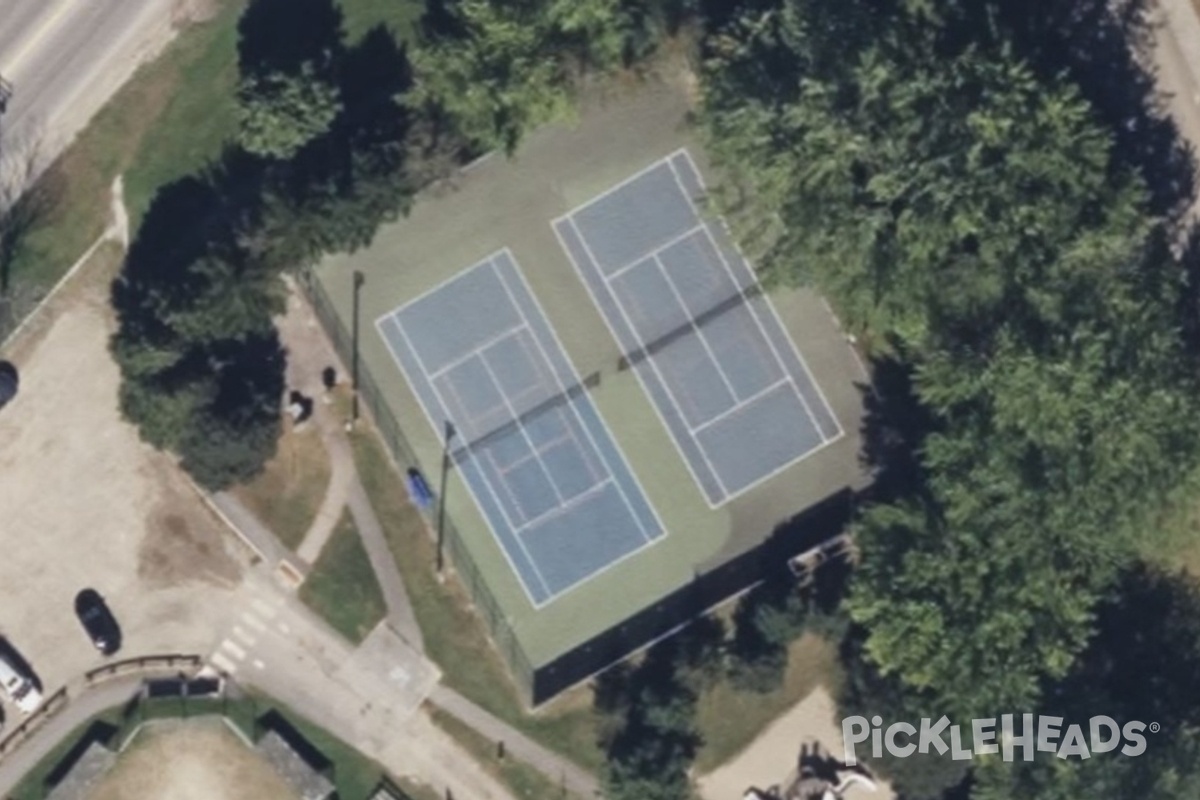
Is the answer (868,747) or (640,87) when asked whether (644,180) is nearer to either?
(640,87)

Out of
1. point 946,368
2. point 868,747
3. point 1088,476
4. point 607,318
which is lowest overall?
point 868,747

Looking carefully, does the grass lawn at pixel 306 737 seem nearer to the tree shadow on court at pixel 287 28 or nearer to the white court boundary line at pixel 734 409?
the white court boundary line at pixel 734 409

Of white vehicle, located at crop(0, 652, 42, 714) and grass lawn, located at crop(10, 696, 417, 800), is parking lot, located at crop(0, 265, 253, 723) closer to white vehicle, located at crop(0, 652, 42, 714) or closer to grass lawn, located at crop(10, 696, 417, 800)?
white vehicle, located at crop(0, 652, 42, 714)

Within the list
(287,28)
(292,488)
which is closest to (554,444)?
(292,488)

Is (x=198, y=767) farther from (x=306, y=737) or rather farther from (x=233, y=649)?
(x=233, y=649)

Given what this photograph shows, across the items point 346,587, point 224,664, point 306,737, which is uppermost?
point 346,587

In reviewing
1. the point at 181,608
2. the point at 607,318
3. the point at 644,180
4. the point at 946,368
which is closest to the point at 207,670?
the point at 181,608
